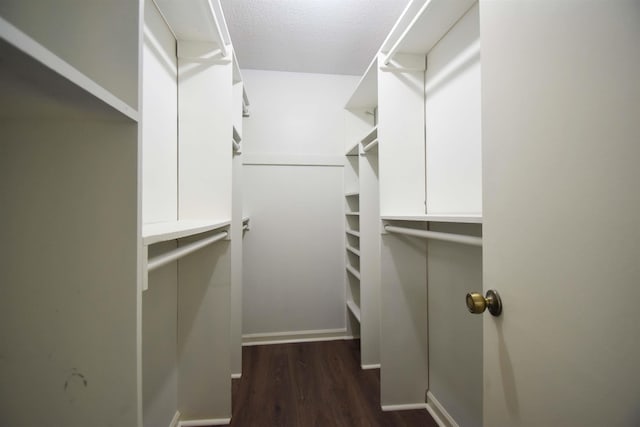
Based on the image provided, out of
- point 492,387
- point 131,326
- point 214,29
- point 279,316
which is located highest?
point 214,29

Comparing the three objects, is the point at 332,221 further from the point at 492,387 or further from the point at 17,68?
the point at 17,68

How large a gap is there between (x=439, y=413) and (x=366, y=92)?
224 centimetres

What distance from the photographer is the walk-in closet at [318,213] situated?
40 centimetres

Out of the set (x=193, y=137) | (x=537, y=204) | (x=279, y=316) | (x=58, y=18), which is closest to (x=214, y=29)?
(x=193, y=137)

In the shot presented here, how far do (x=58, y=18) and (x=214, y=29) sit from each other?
926 mm

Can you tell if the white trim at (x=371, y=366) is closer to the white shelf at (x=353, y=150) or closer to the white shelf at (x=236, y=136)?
the white shelf at (x=353, y=150)

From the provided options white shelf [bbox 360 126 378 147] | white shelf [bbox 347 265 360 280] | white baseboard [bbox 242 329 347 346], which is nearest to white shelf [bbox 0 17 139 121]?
white shelf [bbox 360 126 378 147]

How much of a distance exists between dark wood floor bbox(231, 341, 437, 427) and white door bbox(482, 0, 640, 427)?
111 cm

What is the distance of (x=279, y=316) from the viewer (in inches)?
90.9

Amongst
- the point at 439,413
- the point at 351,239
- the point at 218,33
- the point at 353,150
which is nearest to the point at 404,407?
the point at 439,413

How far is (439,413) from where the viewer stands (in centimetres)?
142

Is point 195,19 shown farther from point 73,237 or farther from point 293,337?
point 293,337

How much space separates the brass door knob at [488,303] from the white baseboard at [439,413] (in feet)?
3.80

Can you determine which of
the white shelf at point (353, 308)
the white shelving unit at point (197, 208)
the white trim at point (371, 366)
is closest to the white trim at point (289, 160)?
the white shelving unit at point (197, 208)
